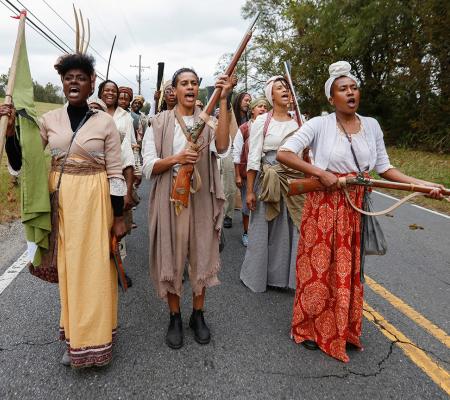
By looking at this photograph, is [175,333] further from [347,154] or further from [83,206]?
[347,154]

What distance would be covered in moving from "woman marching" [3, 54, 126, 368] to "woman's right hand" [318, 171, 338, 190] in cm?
124

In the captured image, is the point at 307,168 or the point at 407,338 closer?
the point at 307,168

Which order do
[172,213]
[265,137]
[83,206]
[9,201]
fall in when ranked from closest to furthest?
[83,206] → [172,213] → [265,137] → [9,201]

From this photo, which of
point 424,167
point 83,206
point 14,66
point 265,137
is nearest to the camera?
point 14,66

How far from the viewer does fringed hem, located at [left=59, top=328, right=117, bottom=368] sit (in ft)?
7.80

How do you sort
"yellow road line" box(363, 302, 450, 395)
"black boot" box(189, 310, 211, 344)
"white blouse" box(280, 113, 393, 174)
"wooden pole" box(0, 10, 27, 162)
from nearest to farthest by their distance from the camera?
"wooden pole" box(0, 10, 27, 162) < "yellow road line" box(363, 302, 450, 395) < "white blouse" box(280, 113, 393, 174) < "black boot" box(189, 310, 211, 344)

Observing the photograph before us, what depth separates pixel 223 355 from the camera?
268 cm

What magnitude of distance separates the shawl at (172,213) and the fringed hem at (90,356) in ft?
1.68

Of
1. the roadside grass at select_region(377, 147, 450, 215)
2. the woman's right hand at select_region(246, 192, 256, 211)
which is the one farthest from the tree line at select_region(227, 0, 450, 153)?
the woman's right hand at select_region(246, 192, 256, 211)

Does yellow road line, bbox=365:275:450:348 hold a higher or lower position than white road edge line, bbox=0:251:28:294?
higher

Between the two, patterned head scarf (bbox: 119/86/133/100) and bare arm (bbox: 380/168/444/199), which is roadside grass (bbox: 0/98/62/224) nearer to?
patterned head scarf (bbox: 119/86/133/100)

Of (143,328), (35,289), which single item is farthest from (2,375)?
(35,289)

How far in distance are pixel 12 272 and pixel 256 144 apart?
2696mm

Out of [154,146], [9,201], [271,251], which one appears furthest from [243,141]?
[9,201]
